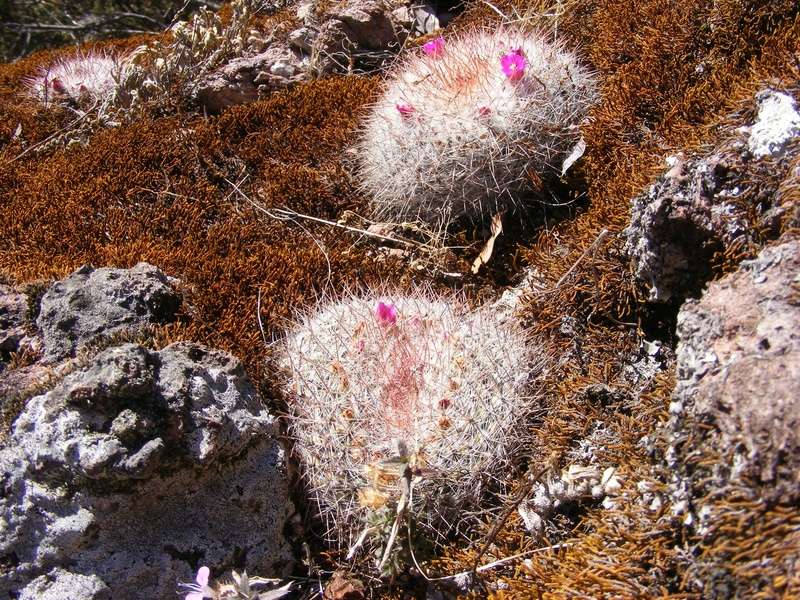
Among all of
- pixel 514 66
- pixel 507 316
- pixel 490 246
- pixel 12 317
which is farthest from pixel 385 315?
pixel 12 317

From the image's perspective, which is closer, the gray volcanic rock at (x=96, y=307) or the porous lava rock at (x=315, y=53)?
the gray volcanic rock at (x=96, y=307)

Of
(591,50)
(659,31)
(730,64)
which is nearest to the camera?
(730,64)

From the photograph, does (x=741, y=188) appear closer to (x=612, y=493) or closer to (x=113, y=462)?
(x=612, y=493)

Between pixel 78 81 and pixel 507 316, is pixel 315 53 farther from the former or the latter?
pixel 507 316

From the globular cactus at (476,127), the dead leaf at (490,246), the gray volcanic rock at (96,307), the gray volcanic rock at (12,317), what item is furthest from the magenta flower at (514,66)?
the gray volcanic rock at (12,317)

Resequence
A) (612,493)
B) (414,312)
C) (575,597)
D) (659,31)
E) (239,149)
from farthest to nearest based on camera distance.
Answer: (239,149), (659,31), (414,312), (612,493), (575,597)

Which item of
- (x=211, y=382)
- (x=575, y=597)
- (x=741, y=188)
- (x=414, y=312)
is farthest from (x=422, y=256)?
(x=575, y=597)

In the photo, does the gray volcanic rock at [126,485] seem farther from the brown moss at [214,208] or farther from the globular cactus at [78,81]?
the globular cactus at [78,81]
